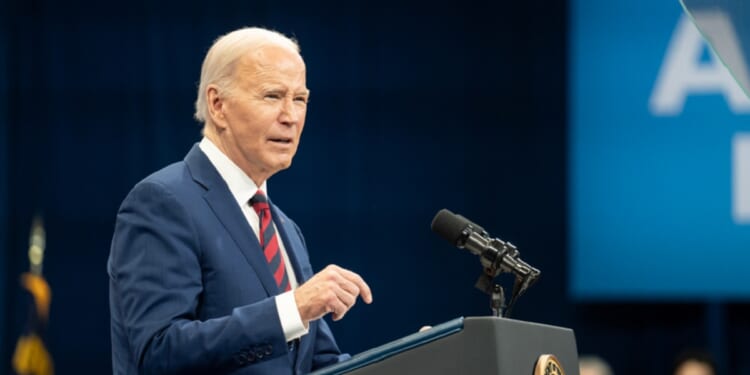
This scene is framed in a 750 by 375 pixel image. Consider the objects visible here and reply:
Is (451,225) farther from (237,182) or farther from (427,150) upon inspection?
(427,150)

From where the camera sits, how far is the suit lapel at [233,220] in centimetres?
171

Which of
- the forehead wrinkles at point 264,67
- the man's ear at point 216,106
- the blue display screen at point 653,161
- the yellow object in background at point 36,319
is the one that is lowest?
the yellow object in background at point 36,319

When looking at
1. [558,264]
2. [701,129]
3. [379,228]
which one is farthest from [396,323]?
[701,129]

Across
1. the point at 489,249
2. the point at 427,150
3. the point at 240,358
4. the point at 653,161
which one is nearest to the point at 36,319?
the point at 427,150

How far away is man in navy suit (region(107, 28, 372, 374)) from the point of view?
5.05 feet

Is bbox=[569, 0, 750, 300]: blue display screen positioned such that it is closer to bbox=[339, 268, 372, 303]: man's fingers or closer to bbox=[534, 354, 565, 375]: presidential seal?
bbox=[534, 354, 565, 375]: presidential seal

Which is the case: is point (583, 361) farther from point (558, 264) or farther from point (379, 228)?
point (379, 228)

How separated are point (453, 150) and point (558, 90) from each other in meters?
0.59

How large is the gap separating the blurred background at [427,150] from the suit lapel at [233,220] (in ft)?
11.7

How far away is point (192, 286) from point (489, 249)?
431 mm

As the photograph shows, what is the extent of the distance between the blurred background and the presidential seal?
373 centimetres

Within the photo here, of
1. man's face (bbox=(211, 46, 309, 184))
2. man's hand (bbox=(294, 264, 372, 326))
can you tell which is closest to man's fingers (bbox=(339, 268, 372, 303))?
man's hand (bbox=(294, 264, 372, 326))

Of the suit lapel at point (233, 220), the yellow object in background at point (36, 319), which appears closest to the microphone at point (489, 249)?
the suit lapel at point (233, 220)

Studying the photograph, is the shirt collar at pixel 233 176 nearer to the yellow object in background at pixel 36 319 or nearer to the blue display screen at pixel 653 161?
the blue display screen at pixel 653 161
